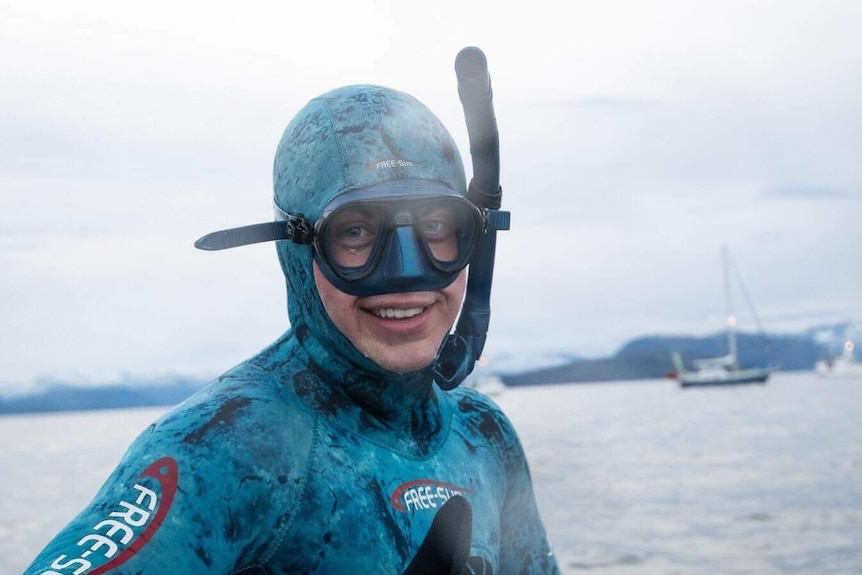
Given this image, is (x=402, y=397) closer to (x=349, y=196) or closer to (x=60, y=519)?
(x=349, y=196)

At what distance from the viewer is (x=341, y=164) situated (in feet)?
8.28

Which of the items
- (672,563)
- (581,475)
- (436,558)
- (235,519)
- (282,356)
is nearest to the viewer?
(235,519)

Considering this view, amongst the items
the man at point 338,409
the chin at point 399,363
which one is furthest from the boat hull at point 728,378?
the chin at point 399,363

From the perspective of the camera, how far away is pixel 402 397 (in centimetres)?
272

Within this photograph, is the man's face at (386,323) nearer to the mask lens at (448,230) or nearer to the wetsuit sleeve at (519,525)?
the mask lens at (448,230)

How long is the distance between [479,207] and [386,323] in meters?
0.56

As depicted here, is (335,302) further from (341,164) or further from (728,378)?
(728,378)

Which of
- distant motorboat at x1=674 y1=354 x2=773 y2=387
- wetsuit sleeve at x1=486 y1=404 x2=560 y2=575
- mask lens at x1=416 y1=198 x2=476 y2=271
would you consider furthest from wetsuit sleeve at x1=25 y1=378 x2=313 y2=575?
distant motorboat at x1=674 y1=354 x2=773 y2=387

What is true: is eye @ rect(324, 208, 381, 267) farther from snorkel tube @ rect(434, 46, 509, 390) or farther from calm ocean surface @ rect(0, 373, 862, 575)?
calm ocean surface @ rect(0, 373, 862, 575)

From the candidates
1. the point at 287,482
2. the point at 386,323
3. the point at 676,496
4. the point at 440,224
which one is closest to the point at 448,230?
the point at 440,224

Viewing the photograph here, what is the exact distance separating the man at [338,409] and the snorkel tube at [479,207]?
0.10 m

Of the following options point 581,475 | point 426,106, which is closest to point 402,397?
point 426,106

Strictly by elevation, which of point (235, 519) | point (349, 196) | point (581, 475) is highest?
point (349, 196)

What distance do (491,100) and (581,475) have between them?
1201 inches
